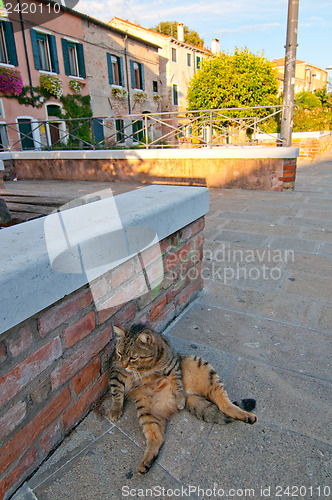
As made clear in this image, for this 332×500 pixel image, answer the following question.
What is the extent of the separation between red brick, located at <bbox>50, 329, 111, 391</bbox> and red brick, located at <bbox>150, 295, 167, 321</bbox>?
42cm

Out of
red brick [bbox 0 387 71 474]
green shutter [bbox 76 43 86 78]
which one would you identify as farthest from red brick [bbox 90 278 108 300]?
green shutter [bbox 76 43 86 78]

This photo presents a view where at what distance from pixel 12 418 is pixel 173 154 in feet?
21.7

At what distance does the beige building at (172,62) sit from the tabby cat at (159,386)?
2685cm

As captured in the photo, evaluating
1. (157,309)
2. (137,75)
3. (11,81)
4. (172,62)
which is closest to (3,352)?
(157,309)

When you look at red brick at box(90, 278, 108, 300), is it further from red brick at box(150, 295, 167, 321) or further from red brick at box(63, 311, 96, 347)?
red brick at box(150, 295, 167, 321)

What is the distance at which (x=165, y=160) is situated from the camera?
729 centimetres

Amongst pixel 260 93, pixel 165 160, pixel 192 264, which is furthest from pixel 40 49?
pixel 192 264

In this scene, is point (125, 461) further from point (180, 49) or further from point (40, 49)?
point (180, 49)

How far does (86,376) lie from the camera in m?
1.52

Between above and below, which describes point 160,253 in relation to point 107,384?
above

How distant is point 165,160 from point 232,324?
565 cm

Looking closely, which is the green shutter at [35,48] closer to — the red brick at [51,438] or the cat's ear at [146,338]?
the cat's ear at [146,338]

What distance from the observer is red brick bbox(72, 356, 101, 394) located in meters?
1.47

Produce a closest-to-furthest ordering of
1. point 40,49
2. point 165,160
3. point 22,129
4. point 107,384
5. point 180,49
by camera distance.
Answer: point 107,384 → point 165,160 → point 22,129 → point 40,49 → point 180,49
